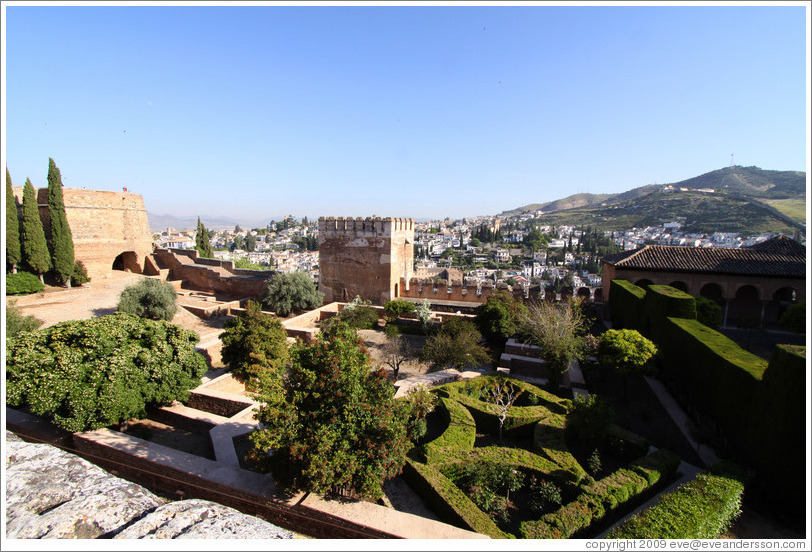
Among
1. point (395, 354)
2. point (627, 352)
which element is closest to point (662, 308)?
point (627, 352)

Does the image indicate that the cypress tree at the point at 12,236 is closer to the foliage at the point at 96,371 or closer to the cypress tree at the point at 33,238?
the cypress tree at the point at 33,238

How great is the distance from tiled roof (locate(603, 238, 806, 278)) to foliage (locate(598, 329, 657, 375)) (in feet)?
25.6

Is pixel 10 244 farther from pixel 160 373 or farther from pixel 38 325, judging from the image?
pixel 160 373

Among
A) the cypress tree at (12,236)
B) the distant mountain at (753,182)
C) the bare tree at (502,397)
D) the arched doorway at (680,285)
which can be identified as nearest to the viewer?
the bare tree at (502,397)

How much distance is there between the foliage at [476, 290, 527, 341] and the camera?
13227 millimetres

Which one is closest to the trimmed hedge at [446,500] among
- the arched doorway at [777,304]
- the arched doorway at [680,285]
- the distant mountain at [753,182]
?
the arched doorway at [680,285]

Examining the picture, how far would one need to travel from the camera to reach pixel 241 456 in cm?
693

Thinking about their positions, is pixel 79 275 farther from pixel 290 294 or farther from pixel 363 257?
pixel 363 257

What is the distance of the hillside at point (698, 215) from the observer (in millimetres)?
46709

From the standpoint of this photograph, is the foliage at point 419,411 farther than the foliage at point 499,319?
No

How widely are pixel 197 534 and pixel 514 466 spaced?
5144 millimetres

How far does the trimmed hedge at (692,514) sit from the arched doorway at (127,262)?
2577 centimetres

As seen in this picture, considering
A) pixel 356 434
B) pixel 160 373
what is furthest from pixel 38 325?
pixel 356 434

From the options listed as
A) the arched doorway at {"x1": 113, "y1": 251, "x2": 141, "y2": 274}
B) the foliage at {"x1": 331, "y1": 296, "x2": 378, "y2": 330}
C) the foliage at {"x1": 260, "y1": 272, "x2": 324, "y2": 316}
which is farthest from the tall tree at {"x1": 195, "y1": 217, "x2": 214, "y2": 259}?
the foliage at {"x1": 331, "y1": 296, "x2": 378, "y2": 330}
